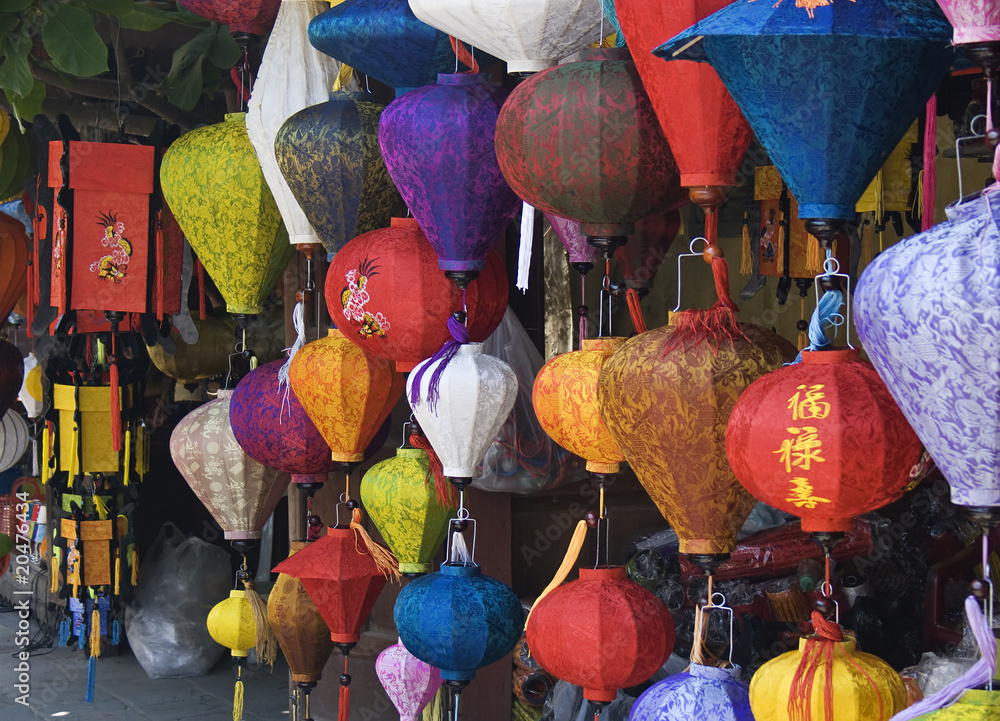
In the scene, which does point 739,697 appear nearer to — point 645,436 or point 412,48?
point 645,436

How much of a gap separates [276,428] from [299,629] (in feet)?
1.43

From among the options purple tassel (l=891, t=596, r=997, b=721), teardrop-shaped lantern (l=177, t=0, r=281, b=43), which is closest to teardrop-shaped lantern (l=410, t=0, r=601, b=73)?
teardrop-shaped lantern (l=177, t=0, r=281, b=43)

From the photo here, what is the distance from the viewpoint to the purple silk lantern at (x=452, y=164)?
1.61 metres

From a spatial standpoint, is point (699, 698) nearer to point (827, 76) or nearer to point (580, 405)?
point (580, 405)

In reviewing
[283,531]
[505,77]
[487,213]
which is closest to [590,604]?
[487,213]

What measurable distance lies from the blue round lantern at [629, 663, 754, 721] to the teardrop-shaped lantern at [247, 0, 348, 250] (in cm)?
104

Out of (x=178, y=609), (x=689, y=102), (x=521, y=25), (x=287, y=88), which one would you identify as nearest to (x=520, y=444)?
(x=287, y=88)

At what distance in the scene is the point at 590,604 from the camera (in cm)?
164

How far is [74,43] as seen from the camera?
2281 millimetres

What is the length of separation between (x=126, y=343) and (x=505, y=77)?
1.49 meters

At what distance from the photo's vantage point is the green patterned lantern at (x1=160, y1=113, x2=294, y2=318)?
210 centimetres

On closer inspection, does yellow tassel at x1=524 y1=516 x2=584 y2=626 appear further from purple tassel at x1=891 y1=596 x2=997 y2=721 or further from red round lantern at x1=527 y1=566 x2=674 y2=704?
purple tassel at x1=891 y1=596 x2=997 y2=721

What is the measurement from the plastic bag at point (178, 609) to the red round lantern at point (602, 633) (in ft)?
10.0

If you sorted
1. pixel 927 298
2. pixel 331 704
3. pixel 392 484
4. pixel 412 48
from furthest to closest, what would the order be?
pixel 331 704, pixel 392 484, pixel 412 48, pixel 927 298
